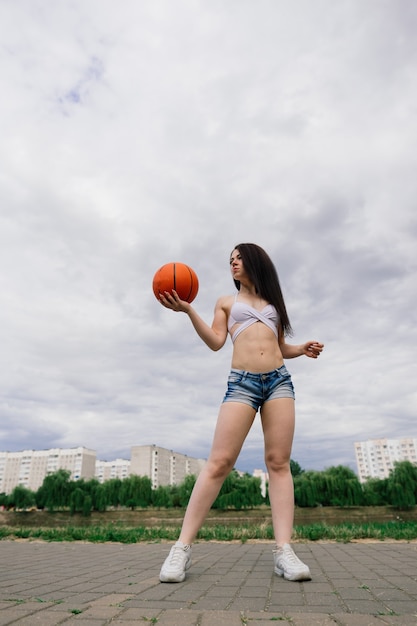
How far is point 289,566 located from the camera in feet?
8.75

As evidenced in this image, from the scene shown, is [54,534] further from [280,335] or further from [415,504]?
[415,504]

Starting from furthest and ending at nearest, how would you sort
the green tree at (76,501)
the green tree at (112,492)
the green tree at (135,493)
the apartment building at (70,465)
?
the apartment building at (70,465) < the green tree at (135,493) < the green tree at (112,492) < the green tree at (76,501)

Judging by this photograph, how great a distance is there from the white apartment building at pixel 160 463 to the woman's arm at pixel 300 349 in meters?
A: 64.1

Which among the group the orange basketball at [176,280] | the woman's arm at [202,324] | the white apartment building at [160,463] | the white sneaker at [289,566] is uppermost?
the white apartment building at [160,463]

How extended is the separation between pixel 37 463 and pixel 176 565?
12639cm

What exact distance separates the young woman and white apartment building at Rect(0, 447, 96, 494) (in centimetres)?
11088

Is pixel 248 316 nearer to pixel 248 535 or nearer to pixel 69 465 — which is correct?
pixel 248 535

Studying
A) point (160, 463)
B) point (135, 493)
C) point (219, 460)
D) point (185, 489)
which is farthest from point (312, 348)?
point (160, 463)

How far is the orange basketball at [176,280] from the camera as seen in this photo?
3.31 meters

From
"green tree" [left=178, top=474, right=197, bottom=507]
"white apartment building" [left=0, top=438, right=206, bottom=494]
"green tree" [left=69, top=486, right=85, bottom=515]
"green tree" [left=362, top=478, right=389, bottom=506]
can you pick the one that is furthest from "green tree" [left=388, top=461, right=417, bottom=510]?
"white apartment building" [left=0, top=438, right=206, bottom=494]

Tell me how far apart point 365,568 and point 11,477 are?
415ft

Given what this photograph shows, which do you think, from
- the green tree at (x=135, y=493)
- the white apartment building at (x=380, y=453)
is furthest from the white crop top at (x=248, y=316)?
the white apartment building at (x=380, y=453)

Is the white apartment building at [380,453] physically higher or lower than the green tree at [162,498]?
higher

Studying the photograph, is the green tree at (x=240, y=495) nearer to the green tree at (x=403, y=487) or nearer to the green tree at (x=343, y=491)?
the green tree at (x=343, y=491)
